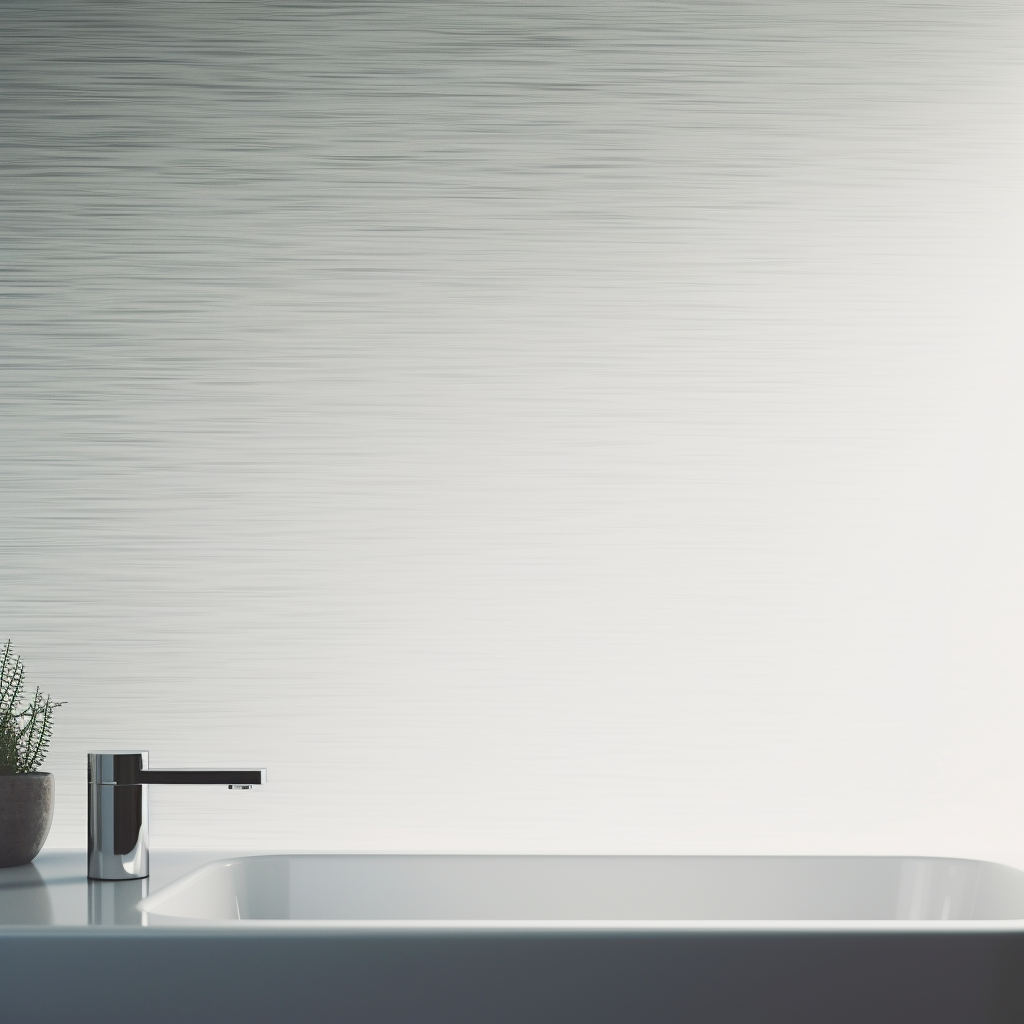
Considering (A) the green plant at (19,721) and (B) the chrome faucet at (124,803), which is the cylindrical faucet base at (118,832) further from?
(A) the green plant at (19,721)

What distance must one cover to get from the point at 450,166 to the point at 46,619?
73 centimetres

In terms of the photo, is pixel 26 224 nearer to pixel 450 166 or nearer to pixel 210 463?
pixel 210 463

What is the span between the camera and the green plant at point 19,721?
111 centimetres

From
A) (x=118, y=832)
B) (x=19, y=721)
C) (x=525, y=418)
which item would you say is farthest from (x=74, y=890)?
(x=525, y=418)

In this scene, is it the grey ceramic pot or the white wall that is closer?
the grey ceramic pot

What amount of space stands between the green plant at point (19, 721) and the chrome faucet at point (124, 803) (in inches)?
4.1

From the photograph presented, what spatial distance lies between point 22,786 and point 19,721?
0.19 meters

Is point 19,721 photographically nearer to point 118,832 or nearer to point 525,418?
point 118,832

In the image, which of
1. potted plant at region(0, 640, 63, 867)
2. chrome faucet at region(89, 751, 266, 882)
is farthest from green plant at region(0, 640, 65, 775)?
chrome faucet at region(89, 751, 266, 882)

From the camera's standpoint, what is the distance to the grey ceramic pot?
1.07 meters

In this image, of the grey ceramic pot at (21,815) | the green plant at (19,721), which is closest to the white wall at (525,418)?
the green plant at (19,721)

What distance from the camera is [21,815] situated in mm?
1076

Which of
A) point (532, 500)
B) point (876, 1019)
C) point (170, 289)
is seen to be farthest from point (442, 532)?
point (876, 1019)

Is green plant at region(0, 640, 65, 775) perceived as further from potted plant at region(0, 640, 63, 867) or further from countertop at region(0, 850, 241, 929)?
countertop at region(0, 850, 241, 929)
